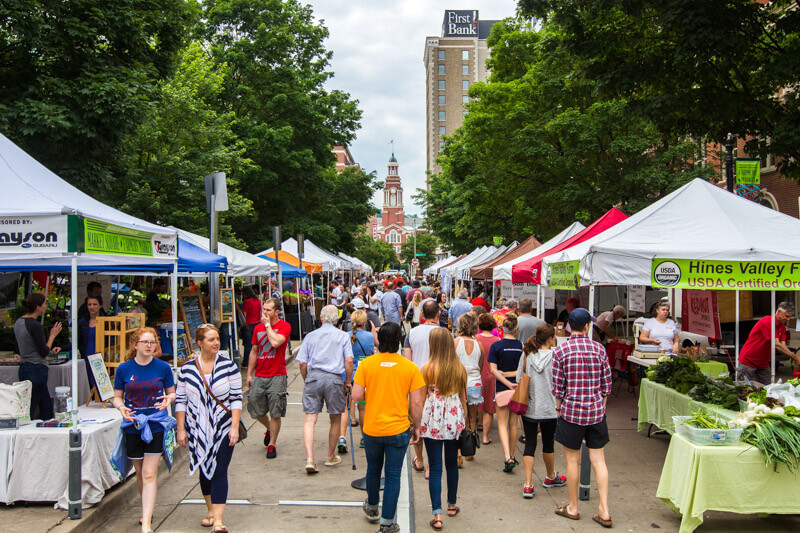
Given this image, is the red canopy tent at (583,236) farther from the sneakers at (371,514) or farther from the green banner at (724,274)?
the sneakers at (371,514)

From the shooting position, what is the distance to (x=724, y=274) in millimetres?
7047

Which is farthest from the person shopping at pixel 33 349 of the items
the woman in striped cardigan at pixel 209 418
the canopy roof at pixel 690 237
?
the canopy roof at pixel 690 237

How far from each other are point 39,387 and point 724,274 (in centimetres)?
784

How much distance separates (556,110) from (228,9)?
1764cm

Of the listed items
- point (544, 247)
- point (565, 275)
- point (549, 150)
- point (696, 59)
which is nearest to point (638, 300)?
point (544, 247)

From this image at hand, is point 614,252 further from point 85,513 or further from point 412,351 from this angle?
point 85,513

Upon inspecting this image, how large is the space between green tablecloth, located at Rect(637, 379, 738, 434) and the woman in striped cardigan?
4334mm

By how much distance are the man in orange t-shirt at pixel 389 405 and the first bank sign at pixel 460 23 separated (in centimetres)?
12379

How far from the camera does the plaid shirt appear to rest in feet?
17.2

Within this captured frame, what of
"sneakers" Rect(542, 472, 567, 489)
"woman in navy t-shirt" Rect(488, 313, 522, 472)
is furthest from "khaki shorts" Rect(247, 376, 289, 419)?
"sneakers" Rect(542, 472, 567, 489)

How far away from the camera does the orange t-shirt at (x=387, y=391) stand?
4.81 meters

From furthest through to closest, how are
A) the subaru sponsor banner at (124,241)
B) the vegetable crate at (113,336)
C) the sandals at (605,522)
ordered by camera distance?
the vegetable crate at (113,336) < the subaru sponsor banner at (124,241) < the sandals at (605,522)

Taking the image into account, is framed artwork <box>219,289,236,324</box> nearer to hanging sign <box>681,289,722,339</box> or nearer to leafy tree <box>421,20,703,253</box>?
hanging sign <box>681,289,722,339</box>

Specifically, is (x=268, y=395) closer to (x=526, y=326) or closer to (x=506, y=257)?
(x=526, y=326)
